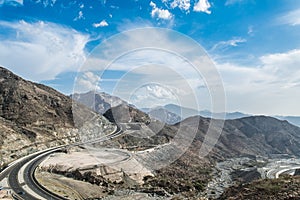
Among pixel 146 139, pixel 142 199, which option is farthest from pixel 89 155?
pixel 146 139

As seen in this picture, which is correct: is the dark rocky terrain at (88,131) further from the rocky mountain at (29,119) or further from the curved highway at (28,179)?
the curved highway at (28,179)

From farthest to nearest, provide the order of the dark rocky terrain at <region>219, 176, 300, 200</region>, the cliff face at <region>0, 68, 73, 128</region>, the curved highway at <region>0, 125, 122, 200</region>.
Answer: the cliff face at <region>0, 68, 73, 128</region>
the curved highway at <region>0, 125, 122, 200</region>
the dark rocky terrain at <region>219, 176, 300, 200</region>

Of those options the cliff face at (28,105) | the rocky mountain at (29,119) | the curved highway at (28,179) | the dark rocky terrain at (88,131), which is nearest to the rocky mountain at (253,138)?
the dark rocky terrain at (88,131)

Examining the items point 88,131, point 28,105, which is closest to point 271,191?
point 88,131

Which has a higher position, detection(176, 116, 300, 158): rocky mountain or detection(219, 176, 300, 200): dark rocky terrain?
detection(176, 116, 300, 158): rocky mountain

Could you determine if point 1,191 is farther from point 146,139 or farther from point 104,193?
point 146,139

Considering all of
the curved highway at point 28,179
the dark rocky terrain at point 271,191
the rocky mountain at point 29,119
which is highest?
the rocky mountain at point 29,119

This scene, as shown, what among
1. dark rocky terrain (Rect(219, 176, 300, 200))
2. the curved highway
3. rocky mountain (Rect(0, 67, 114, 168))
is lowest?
dark rocky terrain (Rect(219, 176, 300, 200))

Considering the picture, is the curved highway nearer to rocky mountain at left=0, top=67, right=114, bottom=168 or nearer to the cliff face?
rocky mountain at left=0, top=67, right=114, bottom=168

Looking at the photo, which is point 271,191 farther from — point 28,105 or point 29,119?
point 28,105

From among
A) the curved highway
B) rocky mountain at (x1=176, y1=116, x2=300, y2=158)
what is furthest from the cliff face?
rocky mountain at (x1=176, y1=116, x2=300, y2=158)
